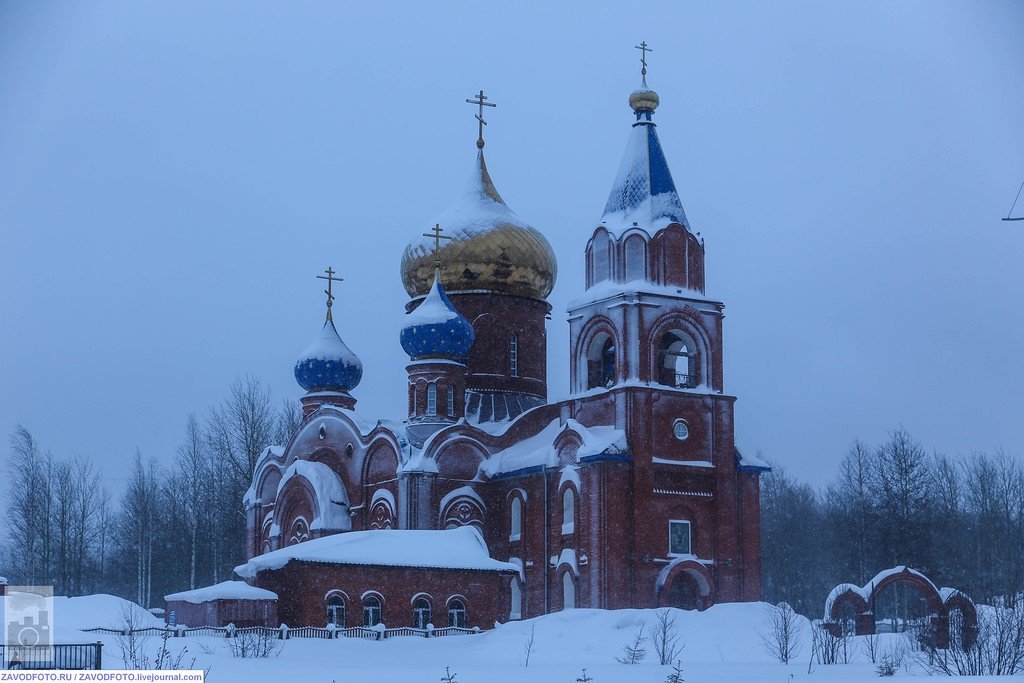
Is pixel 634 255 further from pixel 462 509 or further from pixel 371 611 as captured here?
pixel 371 611

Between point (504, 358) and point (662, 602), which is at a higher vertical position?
point (504, 358)

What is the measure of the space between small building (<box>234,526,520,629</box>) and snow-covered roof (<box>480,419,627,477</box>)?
6.18 feet

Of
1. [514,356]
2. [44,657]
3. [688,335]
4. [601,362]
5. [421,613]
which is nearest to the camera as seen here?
[44,657]

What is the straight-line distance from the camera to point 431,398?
2984 centimetres

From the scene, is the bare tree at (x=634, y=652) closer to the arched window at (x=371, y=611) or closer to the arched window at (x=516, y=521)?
the arched window at (x=371, y=611)

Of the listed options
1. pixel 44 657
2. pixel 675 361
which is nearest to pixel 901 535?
pixel 675 361

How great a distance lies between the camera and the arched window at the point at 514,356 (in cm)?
3198

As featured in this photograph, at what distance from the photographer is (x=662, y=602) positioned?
25.7 m

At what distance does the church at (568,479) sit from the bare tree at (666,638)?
268cm

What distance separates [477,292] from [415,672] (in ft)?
47.7

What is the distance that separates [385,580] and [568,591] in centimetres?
316

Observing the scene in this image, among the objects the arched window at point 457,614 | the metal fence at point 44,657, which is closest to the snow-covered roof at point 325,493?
the arched window at point 457,614

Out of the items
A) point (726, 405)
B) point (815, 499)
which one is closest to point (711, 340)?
point (726, 405)

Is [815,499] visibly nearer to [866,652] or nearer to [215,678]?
[866,652]
